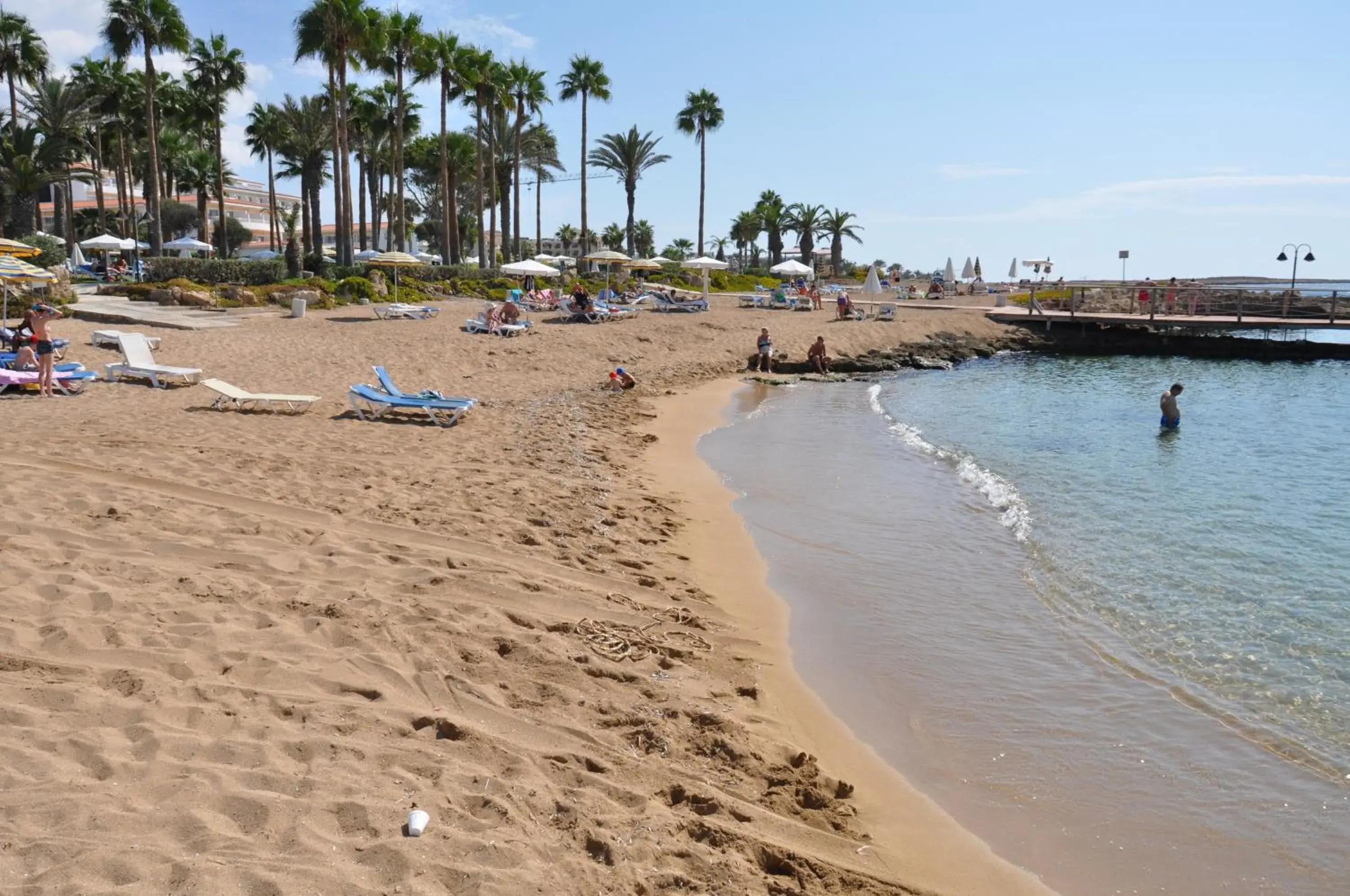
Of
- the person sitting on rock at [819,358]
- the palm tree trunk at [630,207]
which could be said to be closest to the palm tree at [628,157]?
the palm tree trunk at [630,207]

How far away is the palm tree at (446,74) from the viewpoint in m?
41.2

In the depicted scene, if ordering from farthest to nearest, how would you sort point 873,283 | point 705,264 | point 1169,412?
point 873,283 → point 705,264 → point 1169,412

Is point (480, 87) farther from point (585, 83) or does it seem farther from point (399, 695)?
point (399, 695)

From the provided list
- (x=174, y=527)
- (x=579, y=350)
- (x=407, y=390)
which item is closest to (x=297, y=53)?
(x=579, y=350)

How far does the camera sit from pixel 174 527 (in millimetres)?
6918

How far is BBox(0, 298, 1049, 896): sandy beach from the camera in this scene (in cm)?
352

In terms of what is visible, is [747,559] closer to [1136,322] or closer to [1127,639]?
[1127,639]

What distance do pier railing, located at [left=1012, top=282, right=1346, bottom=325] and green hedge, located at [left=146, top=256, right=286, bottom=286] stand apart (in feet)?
110

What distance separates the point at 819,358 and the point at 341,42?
2416 cm

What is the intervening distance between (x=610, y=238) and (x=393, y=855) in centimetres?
10091

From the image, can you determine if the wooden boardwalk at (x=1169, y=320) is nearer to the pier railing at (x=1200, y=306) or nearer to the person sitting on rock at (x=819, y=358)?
the pier railing at (x=1200, y=306)

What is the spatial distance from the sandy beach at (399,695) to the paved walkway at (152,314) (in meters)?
13.3

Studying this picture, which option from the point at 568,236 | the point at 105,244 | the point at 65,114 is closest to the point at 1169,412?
the point at 105,244

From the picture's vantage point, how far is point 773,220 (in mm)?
80062
